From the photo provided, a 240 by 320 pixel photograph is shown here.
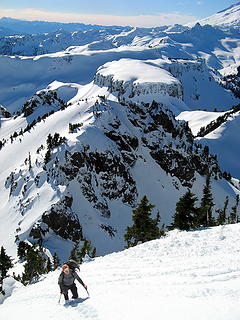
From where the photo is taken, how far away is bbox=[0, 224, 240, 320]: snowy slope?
15.2 metres

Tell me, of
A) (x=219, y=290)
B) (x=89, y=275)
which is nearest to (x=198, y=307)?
(x=219, y=290)

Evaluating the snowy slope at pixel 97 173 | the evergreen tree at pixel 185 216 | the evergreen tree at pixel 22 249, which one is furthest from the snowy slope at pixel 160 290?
the snowy slope at pixel 97 173

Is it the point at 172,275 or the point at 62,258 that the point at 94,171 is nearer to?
the point at 62,258

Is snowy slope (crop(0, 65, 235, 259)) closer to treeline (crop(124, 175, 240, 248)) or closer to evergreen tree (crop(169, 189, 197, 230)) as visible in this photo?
treeline (crop(124, 175, 240, 248))

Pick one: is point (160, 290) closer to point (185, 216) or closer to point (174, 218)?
point (185, 216)

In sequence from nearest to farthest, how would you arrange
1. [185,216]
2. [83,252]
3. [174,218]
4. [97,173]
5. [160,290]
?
[160,290] → [185,216] → [174,218] → [83,252] → [97,173]

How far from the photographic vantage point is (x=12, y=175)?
105 meters

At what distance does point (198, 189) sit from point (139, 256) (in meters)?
103

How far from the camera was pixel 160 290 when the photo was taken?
18.4 metres

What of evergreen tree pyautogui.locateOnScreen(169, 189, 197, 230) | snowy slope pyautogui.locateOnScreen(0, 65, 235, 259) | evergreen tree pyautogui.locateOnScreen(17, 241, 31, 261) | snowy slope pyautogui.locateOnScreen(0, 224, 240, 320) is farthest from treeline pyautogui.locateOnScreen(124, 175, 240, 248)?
snowy slope pyautogui.locateOnScreen(0, 65, 235, 259)

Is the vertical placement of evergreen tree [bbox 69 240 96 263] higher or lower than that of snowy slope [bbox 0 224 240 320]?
lower

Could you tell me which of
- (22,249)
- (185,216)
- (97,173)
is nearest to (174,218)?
(185,216)

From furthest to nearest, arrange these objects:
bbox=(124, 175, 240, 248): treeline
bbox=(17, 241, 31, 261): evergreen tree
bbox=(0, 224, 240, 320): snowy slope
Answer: bbox=(17, 241, 31, 261): evergreen tree
bbox=(124, 175, 240, 248): treeline
bbox=(0, 224, 240, 320): snowy slope

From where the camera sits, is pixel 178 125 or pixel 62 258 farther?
pixel 178 125
